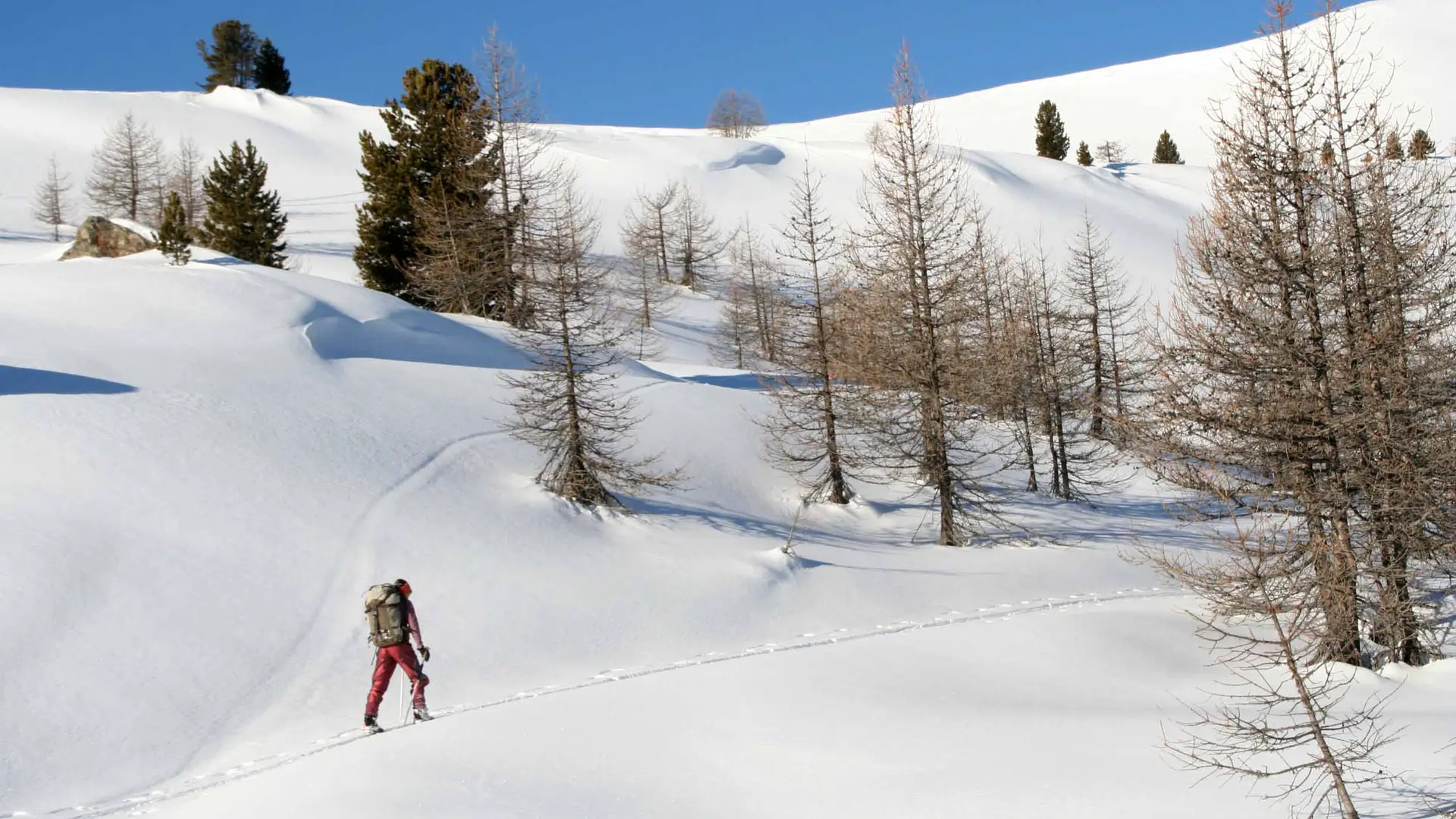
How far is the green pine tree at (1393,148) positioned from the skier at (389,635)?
1364cm

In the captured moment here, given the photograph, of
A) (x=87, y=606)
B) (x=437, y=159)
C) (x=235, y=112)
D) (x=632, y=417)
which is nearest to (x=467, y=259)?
(x=437, y=159)

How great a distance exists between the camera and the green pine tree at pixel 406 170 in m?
34.7

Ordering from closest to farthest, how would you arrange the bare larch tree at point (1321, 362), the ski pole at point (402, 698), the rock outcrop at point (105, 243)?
the ski pole at point (402, 698) → the bare larch tree at point (1321, 362) → the rock outcrop at point (105, 243)

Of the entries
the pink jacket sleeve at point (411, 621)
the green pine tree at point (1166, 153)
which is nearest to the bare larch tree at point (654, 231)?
the pink jacket sleeve at point (411, 621)

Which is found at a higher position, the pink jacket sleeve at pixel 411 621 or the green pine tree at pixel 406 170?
the green pine tree at pixel 406 170

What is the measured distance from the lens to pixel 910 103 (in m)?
22.5

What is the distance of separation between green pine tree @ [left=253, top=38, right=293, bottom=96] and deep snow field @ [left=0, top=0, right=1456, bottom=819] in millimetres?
87140

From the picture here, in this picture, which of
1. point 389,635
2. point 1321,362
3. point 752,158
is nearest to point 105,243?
point 389,635

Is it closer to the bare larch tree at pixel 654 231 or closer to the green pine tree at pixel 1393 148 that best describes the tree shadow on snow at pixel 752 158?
the bare larch tree at pixel 654 231

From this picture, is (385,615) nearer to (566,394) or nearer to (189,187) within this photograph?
(566,394)

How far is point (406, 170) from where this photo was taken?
114 ft

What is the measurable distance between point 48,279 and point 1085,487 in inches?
1139

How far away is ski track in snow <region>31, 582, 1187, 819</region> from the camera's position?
10055mm

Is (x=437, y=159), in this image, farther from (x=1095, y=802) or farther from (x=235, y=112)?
(x=235, y=112)
